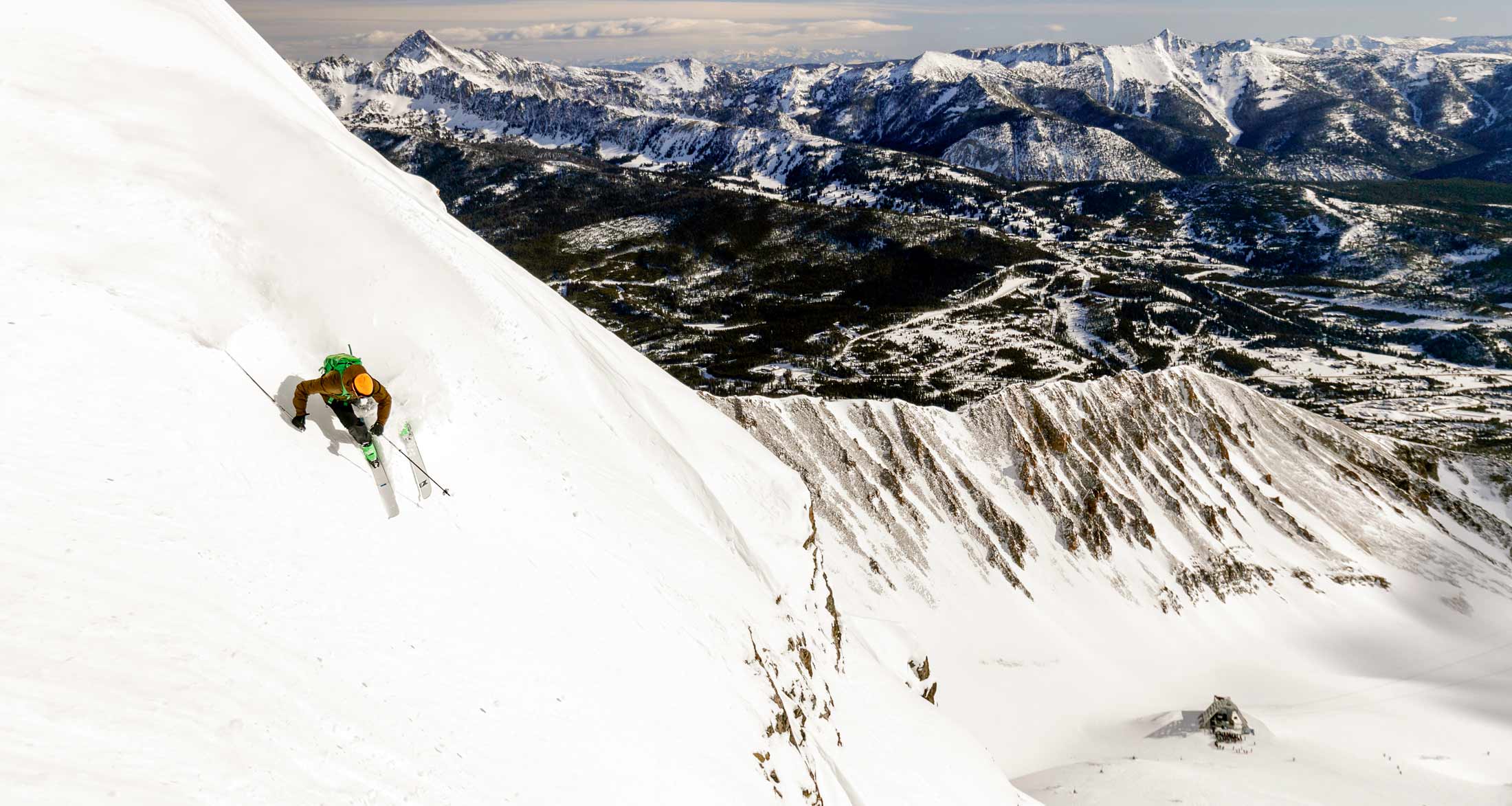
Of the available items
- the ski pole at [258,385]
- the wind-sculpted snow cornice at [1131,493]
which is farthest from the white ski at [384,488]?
the wind-sculpted snow cornice at [1131,493]

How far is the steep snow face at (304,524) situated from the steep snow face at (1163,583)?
24.1 meters

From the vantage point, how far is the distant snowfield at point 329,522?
436 inches

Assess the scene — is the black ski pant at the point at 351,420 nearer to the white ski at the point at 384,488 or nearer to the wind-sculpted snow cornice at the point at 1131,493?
the white ski at the point at 384,488

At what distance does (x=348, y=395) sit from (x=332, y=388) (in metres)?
0.35

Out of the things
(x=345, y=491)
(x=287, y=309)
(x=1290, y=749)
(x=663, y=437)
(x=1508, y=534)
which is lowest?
(x=1508, y=534)

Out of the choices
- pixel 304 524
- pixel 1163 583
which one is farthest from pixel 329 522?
pixel 1163 583

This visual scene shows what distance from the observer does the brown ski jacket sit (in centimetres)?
1562

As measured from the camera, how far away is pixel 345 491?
1612cm

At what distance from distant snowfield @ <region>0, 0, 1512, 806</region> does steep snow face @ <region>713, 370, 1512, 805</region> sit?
19551 millimetres

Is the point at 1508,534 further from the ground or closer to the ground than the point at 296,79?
closer to the ground

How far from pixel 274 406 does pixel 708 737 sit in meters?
14.5

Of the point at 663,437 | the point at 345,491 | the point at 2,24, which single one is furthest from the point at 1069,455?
the point at 2,24

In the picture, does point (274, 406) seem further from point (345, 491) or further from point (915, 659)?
point (915, 659)

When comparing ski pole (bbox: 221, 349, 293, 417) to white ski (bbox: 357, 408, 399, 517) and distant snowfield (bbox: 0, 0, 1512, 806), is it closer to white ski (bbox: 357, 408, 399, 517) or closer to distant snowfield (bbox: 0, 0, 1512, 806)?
distant snowfield (bbox: 0, 0, 1512, 806)
